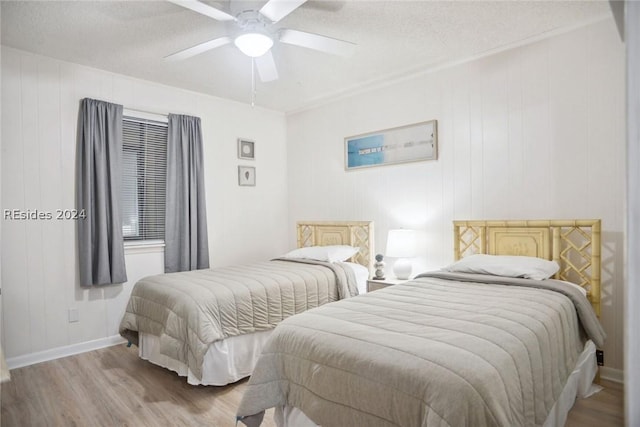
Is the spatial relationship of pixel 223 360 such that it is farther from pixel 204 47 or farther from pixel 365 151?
pixel 365 151

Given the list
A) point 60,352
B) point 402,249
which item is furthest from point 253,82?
point 60,352

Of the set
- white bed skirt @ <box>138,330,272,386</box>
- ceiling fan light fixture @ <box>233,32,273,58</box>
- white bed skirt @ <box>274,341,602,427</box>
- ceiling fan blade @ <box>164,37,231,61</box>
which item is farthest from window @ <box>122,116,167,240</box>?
white bed skirt @ <box>274,341,602,427</box>

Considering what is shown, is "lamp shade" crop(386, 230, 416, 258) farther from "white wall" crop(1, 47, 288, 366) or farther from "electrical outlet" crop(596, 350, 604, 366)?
"white wall" crop(1, 47, 288, 366)

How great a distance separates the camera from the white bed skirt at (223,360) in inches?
102

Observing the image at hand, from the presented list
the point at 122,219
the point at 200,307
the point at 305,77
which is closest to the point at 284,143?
the point at 305,77

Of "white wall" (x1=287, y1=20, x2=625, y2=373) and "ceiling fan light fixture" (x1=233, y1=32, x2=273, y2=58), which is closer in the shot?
"ceiling fan light fixture" (x1=233, y1=32, x2=273, y2=58)

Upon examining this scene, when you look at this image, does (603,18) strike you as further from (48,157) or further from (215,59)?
(48,157)

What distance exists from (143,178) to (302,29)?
226 cm

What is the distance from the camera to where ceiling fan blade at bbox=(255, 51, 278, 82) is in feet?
8.88

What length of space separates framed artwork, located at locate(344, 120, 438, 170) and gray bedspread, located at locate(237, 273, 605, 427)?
1.84m

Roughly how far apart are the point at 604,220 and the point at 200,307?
2949 millimetres

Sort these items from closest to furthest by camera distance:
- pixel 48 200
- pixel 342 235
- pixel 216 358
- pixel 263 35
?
pixel 263 35, pixel 216 358, pixel 48 200, pixel 342 235

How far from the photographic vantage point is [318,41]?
8.04 ft

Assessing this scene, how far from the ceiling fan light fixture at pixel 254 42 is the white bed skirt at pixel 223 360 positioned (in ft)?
6.60
